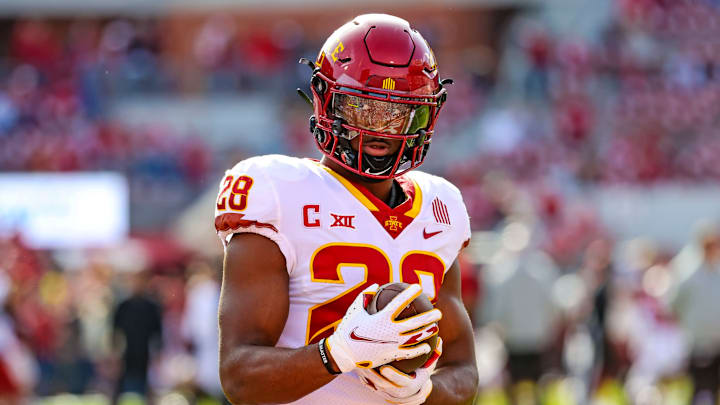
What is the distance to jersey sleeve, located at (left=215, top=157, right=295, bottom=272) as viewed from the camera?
2594mm

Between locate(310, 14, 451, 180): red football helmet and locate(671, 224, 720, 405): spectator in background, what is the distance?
534 centimetres

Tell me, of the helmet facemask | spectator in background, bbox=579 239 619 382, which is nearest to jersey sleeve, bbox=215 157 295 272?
the helmet facemask

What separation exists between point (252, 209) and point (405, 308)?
45 centimetres

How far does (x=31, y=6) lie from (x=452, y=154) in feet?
29.0

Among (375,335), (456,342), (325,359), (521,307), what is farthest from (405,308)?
(521,307)

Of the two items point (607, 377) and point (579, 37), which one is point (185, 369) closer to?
point (607, 377)

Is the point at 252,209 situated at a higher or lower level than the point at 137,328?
higher

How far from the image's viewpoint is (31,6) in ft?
65.8

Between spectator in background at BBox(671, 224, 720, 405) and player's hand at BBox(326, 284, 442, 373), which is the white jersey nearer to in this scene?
player's hand at BBox(326, 284, 442, 373)

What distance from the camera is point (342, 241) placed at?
264cm

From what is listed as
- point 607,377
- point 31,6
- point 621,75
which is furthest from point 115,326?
point 31,6

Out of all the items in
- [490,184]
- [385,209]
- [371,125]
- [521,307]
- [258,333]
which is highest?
[371,125]

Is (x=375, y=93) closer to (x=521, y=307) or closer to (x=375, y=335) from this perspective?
(x=375, y=335)

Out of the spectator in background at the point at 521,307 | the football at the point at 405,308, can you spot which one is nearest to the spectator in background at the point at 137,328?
the spectator in background at the point at 521,307
